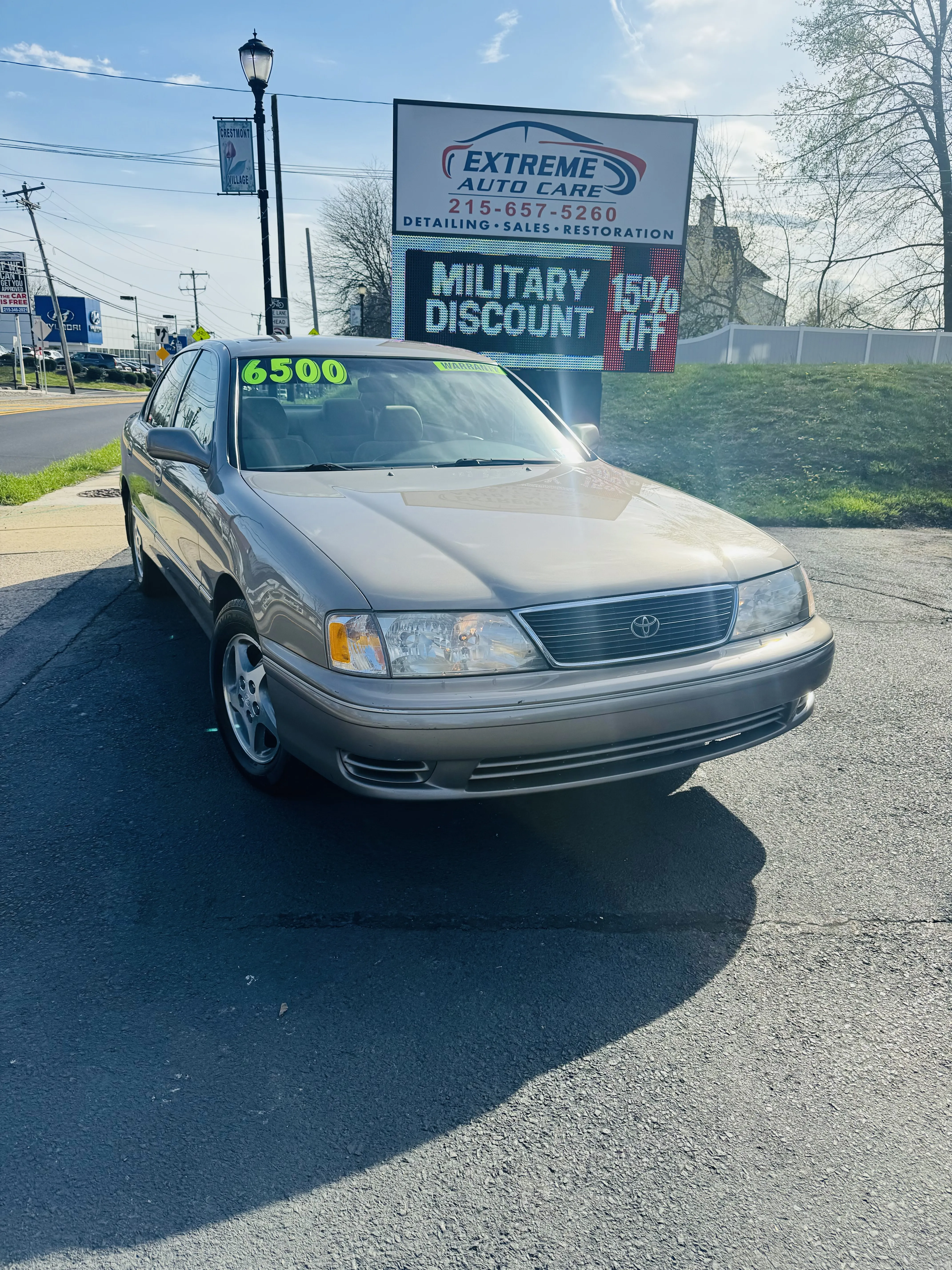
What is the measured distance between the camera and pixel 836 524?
9.92 metres

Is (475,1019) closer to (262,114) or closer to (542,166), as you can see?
(542,166)

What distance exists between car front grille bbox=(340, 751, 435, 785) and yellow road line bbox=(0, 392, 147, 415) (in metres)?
26.7

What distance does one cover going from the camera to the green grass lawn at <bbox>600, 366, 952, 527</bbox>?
10.7m

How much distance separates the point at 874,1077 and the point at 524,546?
1.72 m

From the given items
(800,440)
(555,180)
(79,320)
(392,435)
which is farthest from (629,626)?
(79,320)

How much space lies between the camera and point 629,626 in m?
2.89

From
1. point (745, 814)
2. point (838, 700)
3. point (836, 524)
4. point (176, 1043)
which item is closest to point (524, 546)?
point (745, 814)

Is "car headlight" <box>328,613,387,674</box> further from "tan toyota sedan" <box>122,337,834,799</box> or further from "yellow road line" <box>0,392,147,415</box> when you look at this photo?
"yellow road line" <box>0,392,147,415</box>

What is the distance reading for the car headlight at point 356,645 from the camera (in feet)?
9.02

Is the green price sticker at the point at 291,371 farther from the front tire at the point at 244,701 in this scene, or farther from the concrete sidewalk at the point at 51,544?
the concrete sidewalk at the point at 51,544

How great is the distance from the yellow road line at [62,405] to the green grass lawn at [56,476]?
463 inches

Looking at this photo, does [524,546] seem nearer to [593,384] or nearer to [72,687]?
[72,687]

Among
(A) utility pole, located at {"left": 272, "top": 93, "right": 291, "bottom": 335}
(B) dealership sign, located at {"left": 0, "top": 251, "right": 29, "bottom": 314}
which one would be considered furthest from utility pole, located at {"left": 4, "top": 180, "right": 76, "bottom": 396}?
(A) utility pole, located at {"left": 272, "top": 93, "right": 291, "bottom": 335}

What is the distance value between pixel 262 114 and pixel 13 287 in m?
35.2
